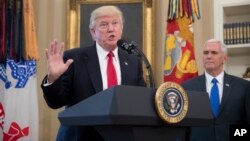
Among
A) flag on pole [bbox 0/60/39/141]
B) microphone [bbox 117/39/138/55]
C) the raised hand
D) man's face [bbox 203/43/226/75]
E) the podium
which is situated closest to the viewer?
the podium

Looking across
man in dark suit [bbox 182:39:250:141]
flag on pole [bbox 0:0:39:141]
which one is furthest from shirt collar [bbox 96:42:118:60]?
flag on pole [bbox 0:0:39:141]

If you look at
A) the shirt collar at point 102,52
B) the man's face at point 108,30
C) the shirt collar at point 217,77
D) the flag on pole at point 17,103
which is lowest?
the flag on pole at point 17,103

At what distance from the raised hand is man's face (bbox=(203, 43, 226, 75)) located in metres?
1.88

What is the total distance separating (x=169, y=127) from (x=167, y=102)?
0.09 m

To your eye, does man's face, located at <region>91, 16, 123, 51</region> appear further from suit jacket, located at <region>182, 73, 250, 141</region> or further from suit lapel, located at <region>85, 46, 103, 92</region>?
suit jacket, located at <region>182, 73, 250, 141</region>

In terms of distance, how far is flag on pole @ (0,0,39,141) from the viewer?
402cm

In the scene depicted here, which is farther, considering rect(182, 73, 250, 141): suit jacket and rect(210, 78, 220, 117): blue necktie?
rect(210, 78, 220, 117): blue necktie

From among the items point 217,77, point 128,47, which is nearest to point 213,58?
point 217,77

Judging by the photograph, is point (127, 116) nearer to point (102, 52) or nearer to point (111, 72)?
point (111, 72)

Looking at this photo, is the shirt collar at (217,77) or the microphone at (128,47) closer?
the microphone at (128,47)

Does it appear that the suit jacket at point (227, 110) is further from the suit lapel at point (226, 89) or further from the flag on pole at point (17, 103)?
the flag on pole at point (17, 103)

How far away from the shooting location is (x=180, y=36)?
414 centimetres

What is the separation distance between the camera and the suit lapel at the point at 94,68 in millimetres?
1726

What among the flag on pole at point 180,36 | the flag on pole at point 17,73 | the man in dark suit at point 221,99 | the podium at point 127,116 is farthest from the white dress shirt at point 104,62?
the flag on pole at point 17,73
